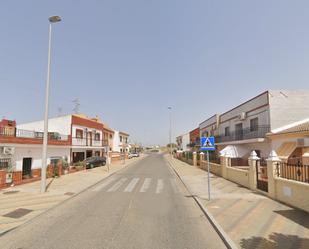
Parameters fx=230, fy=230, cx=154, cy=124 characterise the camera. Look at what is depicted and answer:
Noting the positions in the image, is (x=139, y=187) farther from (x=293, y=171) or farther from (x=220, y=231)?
(x=220, y=231)

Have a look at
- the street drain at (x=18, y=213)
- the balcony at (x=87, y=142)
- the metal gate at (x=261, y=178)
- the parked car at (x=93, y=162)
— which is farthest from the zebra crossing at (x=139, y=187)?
the balcony at (x=87, y=142)

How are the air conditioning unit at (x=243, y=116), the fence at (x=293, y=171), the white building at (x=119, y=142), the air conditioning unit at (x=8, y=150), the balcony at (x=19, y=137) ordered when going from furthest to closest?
1. the white building at (x=119, y=142)
2. the air conditioning unit at (x=243, y=116)
3. the balcony at (x=19, y=137)
4. the air conditioning unit at (x=8, y=150)
5. the fence at (x=293, y=171)

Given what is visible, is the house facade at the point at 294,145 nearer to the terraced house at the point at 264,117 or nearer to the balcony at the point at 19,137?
the terraced house at the point at 264,117

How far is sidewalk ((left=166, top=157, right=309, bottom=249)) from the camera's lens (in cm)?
553

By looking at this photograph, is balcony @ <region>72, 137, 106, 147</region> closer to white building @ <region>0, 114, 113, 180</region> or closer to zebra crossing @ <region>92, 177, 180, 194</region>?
white building @ <region>0, 114, 113, 180</region>

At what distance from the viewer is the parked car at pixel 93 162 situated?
2961 centimetres

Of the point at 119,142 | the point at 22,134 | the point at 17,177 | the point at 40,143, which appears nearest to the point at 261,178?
the point at 17,177

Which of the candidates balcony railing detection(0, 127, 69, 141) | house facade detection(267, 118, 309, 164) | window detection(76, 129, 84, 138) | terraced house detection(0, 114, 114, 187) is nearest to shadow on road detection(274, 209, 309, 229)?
house facade detection(267, 118, 309, 164)

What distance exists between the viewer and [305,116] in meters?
21.1

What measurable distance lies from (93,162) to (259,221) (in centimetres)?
2646

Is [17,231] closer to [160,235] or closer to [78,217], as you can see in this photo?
[78,217]

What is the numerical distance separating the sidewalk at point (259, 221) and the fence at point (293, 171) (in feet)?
4.19

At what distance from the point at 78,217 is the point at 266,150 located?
1882cm

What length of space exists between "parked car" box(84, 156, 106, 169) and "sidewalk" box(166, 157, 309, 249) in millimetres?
21620
